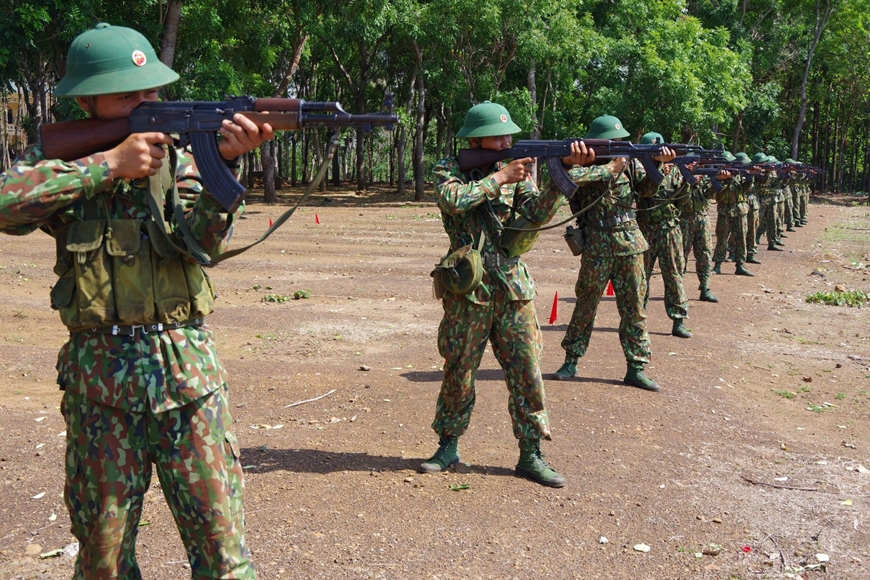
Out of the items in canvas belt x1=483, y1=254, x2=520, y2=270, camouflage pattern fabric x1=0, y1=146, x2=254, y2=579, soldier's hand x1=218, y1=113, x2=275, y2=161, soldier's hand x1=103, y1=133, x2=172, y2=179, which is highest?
soldier's hand x1=218, y1=113, x2=275, y2=161

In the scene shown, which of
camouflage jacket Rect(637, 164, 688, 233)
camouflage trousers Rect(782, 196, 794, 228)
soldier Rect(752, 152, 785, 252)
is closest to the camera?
camouflage jacket Rect(637, 164, 688, 233)

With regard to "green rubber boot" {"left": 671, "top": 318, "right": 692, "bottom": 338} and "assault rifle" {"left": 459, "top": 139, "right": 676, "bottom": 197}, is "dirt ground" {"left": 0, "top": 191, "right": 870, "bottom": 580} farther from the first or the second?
"assault rifle" {"left": 459, "top": 139, "right": 676, "bottom": 197}

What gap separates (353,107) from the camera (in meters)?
40.5

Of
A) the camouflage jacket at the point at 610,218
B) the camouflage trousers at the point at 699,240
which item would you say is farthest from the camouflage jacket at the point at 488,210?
the camouflage trousers at the point at 699,240

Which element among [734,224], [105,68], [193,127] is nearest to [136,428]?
[193,127]

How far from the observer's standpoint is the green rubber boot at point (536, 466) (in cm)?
561

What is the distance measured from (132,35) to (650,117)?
29.2 metres

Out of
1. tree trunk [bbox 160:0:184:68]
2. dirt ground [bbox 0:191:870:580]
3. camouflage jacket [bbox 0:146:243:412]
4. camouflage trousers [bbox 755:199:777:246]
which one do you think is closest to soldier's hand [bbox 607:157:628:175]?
dirt ground [bbox 0:191:870:580]

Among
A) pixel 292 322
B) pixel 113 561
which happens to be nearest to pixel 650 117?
pixel 292 322

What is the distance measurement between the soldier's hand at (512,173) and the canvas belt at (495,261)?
18.6 inches

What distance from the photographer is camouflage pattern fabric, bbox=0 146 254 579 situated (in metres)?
3.12

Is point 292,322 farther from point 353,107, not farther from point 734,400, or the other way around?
point 353,107

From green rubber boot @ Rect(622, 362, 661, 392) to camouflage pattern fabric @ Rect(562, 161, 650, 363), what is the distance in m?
0.07

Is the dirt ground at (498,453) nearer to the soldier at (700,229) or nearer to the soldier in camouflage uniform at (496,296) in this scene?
the soldier in camouflage uniform at (496,296)
